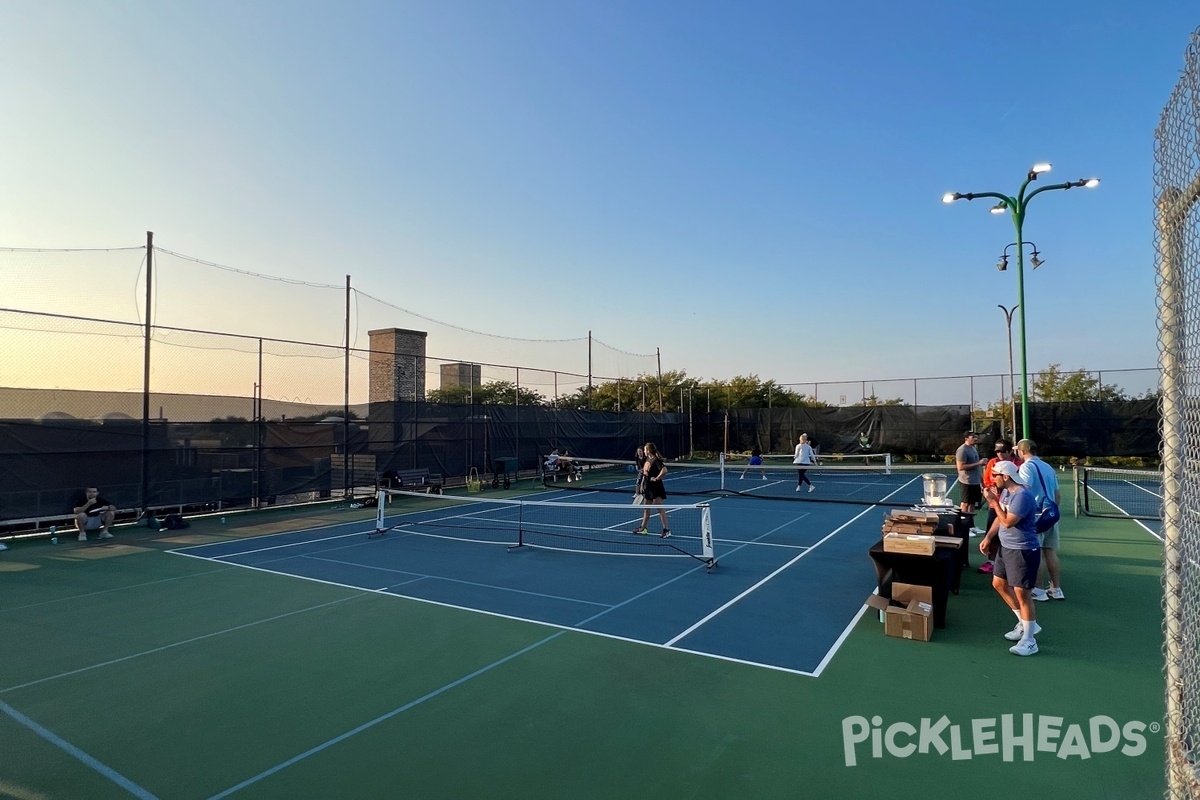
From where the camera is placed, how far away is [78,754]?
4.30 metres

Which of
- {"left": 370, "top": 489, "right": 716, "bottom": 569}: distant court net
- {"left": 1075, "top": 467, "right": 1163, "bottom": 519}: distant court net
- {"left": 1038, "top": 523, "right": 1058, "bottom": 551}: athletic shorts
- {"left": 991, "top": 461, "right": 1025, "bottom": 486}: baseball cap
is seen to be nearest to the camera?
{"left": 991, "top": 461, "right": 1025, "bottom": 486}: baseball cap

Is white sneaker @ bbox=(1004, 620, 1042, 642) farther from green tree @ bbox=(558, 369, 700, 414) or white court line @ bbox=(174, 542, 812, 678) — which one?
green tree @ bbox=(558, 369, 700, 414)

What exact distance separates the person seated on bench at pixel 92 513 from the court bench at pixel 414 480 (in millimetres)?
6108

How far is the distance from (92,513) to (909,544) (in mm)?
14510

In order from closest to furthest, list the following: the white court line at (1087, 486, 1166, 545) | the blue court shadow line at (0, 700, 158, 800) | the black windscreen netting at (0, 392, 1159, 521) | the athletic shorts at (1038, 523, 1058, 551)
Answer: the blue court shadow line at (0, 700, 158, 800) → the athletic shorts at (1038, 523, 1058, 551) → the white court line at (1087, 486, 1166, 545) → the black windscreen netting at (0, 392, 1159, 521)

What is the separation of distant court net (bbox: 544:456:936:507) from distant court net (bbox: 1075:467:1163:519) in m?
3.05

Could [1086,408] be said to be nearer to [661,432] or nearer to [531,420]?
[661,432]

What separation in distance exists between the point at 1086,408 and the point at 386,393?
2662cm

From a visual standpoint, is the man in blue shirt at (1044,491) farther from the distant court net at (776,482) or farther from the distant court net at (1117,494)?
the distant court net at (776,482)

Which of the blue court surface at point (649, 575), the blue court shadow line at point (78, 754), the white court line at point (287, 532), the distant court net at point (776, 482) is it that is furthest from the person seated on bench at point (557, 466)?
the blue court shadow line at point (78, 754)

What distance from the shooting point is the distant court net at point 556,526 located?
35.4 ft

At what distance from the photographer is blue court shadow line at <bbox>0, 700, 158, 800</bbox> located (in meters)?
3.88

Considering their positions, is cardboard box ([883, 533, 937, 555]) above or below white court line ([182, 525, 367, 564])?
above

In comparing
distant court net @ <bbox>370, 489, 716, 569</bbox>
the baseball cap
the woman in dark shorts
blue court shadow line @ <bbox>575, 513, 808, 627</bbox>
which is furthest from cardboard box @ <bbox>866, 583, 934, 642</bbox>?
the woman in dark shorts
